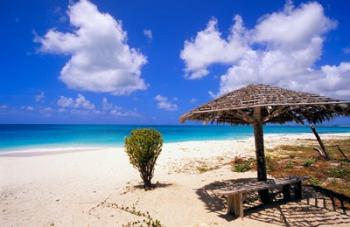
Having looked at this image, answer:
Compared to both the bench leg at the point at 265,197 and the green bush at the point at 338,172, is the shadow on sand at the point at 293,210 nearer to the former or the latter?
the bench leg at the point at 265,197

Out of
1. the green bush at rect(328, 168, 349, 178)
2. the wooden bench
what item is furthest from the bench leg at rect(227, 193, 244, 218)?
the green bush at rect(328, 168, 349, 178)

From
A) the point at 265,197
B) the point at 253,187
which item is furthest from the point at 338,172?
the point at 253,187

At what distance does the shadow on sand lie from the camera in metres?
A: 5.69

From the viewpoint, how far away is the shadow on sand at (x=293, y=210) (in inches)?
224

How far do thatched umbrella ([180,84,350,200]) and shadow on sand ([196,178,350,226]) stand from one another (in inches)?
38.1

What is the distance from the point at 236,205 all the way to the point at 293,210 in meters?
1.51

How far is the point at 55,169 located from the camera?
13523 mm

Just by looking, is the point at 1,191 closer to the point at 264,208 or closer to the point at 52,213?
the point at 52,213

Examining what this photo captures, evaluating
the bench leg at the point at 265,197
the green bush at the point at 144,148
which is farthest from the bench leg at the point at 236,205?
the green bush at the point at 144,148

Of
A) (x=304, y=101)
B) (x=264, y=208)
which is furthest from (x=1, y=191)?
(x=304, y=101)

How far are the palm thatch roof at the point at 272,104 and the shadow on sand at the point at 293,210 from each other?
2.20 meters

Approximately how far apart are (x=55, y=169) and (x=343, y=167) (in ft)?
43.8

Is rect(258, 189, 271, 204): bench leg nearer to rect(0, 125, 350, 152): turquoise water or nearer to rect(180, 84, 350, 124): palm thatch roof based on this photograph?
rect(180, 84, 350, 124): palm thatch roof

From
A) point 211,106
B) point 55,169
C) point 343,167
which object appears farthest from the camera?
point 55,169
